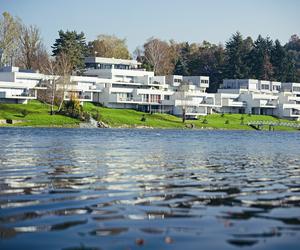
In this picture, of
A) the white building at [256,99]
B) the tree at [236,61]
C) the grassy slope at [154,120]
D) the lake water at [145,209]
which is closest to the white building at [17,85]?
the grassy slope at [154,120]

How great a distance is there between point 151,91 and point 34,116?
37.1m

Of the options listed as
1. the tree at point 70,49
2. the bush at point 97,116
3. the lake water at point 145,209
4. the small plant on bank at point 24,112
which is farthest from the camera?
the tree at point 70,49

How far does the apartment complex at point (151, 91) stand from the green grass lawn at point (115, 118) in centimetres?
322

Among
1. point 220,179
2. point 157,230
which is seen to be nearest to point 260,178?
point 220,179

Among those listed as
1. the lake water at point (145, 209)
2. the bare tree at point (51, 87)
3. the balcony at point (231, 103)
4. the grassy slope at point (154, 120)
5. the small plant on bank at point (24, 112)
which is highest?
the bare tree at point (51, 87)

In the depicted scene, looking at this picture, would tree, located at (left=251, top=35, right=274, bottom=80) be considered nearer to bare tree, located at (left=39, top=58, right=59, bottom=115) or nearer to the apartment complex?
the apartment complex

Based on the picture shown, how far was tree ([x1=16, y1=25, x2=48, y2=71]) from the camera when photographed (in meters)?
154

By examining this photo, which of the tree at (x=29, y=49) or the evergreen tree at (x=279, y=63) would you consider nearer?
the tree at (x=29, y=49)

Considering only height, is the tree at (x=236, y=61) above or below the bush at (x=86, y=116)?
above

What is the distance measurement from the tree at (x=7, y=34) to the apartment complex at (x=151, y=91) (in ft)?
55.8

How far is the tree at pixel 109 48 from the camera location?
188m

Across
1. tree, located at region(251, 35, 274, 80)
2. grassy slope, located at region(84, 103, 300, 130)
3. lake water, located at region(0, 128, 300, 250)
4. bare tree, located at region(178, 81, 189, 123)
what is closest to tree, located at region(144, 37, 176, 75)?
tree, located at region(251, 35, 274, 80)

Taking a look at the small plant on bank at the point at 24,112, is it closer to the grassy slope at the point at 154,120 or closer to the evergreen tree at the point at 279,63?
the grassy slope at the point at 154,120

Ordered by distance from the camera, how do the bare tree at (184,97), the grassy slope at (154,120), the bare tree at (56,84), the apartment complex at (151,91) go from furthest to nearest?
1. the bare tree at (184,97)
2. the apartment complex at (151,91)
3. the grassy slope at (154,120)
4. the bare tree at (56,84)
